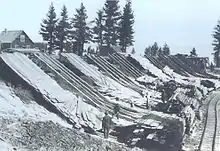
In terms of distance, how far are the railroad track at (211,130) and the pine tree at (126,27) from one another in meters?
34.1

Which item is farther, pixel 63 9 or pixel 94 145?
pixel 63 9

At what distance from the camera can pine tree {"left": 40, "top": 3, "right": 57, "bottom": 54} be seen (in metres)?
64.2

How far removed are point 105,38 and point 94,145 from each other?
5213 centimetres

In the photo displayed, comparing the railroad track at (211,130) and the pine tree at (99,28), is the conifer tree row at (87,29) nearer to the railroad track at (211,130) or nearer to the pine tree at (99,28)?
the pine tree at (99,28)

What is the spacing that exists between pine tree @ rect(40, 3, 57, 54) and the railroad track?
115 ft

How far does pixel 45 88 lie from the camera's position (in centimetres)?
2305

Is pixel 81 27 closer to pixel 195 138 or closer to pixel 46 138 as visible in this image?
pixel 195 138

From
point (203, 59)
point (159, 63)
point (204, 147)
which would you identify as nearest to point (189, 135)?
point (204, 147)

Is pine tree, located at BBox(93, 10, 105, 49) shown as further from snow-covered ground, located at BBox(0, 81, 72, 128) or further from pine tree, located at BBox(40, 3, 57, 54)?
snow-covered ground, located at BBox(0, 81, 72, 128)

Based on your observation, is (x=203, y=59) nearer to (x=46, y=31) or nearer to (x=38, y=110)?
(x=46, y=31)

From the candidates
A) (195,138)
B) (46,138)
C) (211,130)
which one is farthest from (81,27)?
(46,138)

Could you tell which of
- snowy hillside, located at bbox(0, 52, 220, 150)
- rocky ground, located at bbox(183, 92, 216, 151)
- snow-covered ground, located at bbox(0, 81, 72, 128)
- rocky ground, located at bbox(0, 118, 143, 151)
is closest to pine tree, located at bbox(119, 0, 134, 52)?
snowy hillside, located at bbox(0, 52, 220, 150)

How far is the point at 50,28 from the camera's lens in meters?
64.2

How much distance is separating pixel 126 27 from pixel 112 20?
3.18m
